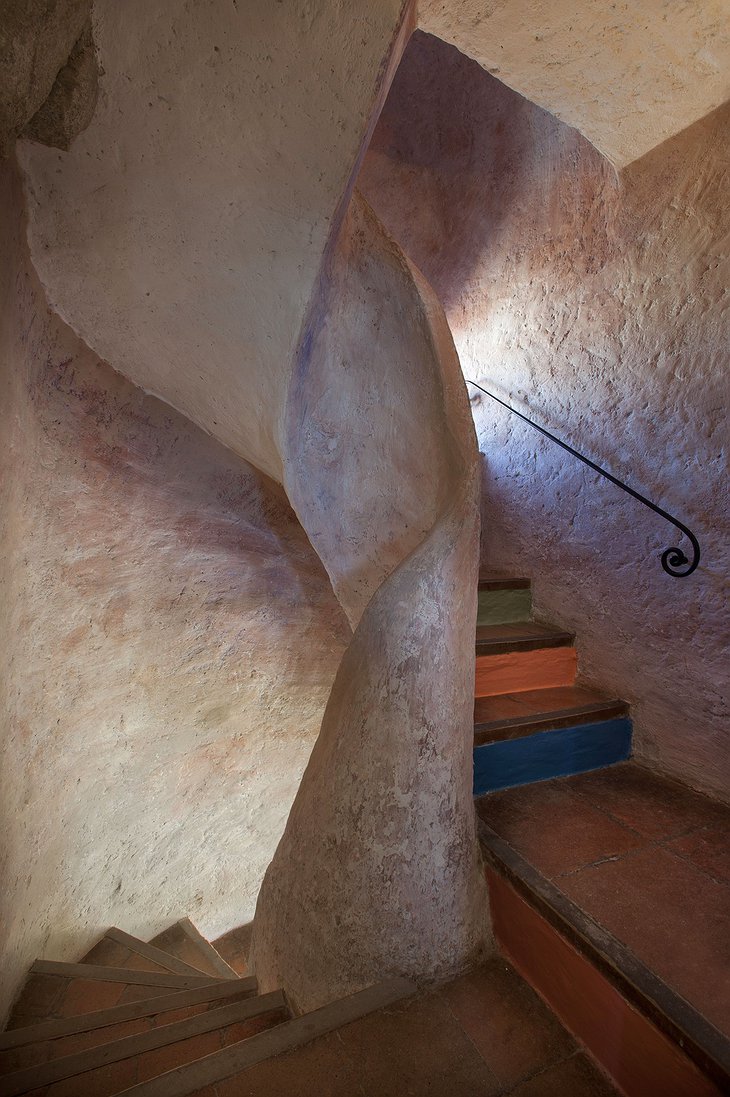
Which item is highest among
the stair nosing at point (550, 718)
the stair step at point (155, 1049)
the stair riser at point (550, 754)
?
the stair nosing at point (550, 718)

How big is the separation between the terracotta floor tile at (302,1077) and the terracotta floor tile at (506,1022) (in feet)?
1.22

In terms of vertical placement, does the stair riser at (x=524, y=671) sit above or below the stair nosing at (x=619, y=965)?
above

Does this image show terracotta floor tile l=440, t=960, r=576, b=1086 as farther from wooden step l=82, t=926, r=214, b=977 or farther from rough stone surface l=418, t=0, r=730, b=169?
rough stone surface l=418, t=0, r=730, b=169

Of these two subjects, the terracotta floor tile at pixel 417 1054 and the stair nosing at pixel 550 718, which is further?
the stair nosing at pixel 550 718

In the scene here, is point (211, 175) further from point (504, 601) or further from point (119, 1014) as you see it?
point (119, 1014)

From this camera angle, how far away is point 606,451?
2959 millimetres

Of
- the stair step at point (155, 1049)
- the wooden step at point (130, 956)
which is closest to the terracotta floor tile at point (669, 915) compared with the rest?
the stair step at point (155, 1049)

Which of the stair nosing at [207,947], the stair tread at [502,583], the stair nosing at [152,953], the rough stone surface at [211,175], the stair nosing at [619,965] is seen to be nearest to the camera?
the stair nosing at [619,965]

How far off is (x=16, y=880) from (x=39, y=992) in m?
0.62

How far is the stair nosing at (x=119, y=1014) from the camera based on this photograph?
2.14 meters

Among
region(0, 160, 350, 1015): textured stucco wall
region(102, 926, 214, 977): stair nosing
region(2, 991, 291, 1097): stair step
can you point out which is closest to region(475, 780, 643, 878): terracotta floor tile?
region(2, 991, 291, 1097): stair step

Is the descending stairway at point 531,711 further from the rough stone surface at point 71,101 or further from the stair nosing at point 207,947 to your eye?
the stair nosing at point 207,947

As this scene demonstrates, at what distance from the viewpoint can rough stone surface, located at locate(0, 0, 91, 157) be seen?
Result: 1.47 meters

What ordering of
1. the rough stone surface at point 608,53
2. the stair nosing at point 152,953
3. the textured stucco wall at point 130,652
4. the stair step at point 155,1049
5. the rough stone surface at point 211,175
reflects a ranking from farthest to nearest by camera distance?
the stair nosing at point 152,953 < the textured stucco wall at point 130,652 < the rough stone surface at point 608,53 < the rough stone surface at point 211,175 < the stair step at point 155,1049
